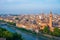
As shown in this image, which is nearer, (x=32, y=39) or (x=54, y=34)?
(x=32, y=39)

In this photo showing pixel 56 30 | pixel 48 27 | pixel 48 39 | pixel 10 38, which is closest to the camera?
pixel 10 38

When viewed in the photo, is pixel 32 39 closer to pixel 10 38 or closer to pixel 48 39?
pixel 48 39

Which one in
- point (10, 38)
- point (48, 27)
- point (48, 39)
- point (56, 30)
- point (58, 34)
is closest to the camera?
point (10, 38)

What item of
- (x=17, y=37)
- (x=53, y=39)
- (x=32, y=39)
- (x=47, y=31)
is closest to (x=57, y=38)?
(x=53, y=39)

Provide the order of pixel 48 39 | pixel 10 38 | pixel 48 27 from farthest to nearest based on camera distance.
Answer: pixel 48 27
pixel 48 39
pixel 10 38

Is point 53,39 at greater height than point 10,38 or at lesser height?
lesser

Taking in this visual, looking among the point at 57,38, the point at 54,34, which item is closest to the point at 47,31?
the point at 54,34

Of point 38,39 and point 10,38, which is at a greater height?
point 10,38

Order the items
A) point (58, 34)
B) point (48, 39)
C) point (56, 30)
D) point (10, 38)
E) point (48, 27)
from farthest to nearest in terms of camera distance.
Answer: point (48, 27) → point (56, 30) → point (58, 34) → point (48, 39) → point (10, 38)

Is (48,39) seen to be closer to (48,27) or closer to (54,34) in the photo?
(54,34)
